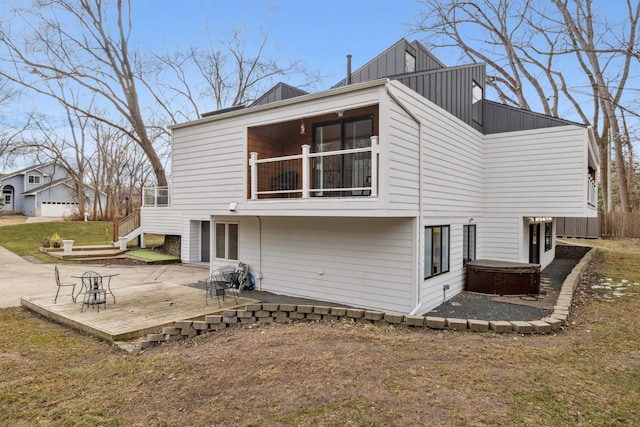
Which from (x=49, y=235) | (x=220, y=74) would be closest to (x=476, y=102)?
(x=220, y=74)

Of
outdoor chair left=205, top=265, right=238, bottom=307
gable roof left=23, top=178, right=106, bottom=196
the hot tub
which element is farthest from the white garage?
the hot tub

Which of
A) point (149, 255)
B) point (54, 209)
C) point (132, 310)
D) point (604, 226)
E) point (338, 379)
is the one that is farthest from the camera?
point (54, 209)

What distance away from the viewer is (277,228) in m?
9.52

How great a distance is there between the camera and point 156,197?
17.9 meters

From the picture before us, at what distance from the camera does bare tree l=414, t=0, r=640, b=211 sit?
60.3 feet

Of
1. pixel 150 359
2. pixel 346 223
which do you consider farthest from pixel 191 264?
pixel 150 359

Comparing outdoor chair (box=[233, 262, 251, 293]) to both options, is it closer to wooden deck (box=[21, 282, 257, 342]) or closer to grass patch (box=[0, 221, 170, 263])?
wooden deck (box=[21, 282, 257, 342])

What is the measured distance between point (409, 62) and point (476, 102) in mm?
2458

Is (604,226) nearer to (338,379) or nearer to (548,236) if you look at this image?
(548,236)

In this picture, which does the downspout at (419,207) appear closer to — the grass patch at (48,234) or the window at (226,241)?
the window at (226,241)

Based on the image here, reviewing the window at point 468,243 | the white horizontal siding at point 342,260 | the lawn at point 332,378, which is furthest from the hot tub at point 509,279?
the white horizontal siding at point 342,260

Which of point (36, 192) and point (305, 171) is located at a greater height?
point (36, 192)

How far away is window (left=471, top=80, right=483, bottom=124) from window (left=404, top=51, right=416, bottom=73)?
189 centimetres

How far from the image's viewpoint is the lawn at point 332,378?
3605 millimetres
